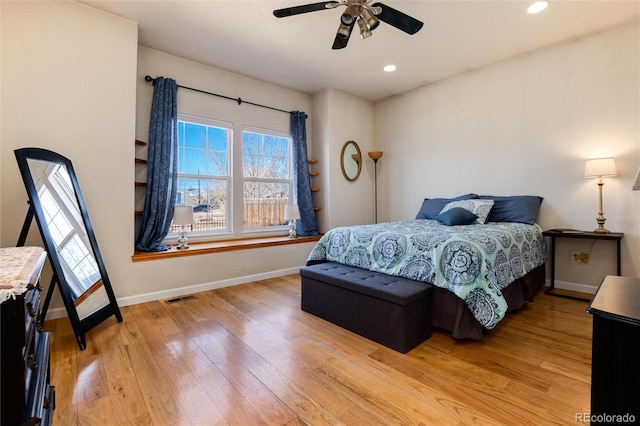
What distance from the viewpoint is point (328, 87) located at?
4621 mm

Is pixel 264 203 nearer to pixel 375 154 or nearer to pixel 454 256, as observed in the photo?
pixel 375 154

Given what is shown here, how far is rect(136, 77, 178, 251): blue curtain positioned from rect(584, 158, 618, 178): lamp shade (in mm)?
4464

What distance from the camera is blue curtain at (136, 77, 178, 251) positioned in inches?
128

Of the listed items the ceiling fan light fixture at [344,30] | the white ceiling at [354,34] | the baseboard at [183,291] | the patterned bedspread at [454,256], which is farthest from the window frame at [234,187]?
the ceiling fan light fixture at [344,30]

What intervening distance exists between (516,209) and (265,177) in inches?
132

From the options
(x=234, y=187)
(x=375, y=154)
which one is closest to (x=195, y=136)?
(x=234, y=187)

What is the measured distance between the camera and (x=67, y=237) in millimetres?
2271

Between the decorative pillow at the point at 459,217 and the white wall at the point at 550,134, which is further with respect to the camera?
the decorative pillow at the point at 459,217

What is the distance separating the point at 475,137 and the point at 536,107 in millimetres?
728

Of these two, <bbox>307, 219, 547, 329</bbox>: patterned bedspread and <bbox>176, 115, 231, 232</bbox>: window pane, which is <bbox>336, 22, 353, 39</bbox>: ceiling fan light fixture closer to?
<bbox>307, 219, 547, 329</bbox>: patterned bedspread

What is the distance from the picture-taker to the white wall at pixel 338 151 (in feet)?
15.4

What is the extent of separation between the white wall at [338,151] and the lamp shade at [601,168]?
297 centimetres

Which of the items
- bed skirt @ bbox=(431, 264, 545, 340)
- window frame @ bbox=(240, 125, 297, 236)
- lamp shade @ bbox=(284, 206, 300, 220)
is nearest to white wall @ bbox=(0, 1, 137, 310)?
window frame @ bbox=(240, 125, 297, 236)

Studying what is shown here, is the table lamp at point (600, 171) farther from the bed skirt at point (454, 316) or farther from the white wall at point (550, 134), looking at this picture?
the bed skirt at point (454, 316)
